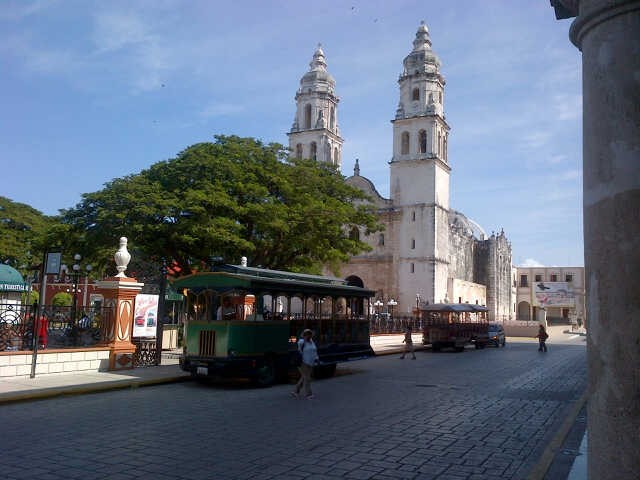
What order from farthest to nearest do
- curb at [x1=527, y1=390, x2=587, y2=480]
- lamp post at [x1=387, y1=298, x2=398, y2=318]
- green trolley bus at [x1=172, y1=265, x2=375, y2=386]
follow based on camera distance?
lamp post at [x1=387, y1=298, x2=398, y2=318]
green trolley bus at [x1=172, y1=265, x2=375, y2=386]
curb at [x1=527, y1=390, x2=587, y2=480]

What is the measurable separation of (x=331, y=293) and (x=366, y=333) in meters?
2.59

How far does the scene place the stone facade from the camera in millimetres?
53719

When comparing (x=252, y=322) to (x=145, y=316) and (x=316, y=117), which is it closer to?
(x=145, y=316)

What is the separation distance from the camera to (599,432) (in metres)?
3.27

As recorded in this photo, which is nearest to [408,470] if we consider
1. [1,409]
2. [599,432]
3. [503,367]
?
[599,432]

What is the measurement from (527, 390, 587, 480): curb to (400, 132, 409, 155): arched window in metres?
46.0

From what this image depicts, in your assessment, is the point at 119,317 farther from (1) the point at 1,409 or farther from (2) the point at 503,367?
(2) the point at 503,367

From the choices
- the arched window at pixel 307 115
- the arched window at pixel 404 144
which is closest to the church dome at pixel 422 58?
the arched window at pixel 404 144

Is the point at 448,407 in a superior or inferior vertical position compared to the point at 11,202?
inferior

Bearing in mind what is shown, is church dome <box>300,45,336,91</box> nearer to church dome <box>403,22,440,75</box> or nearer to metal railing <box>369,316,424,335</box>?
church dome <box>403,22,440,75</box>

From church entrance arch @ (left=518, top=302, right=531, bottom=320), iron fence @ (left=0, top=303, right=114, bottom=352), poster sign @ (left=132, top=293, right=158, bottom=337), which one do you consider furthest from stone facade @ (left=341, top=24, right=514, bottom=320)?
church entrance arch @ (left=518, top=302, right=531, bottom=320)

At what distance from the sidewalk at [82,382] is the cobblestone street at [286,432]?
0.34m

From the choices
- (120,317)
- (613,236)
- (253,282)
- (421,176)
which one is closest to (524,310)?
(421,176)

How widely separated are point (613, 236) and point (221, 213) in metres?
22.7
